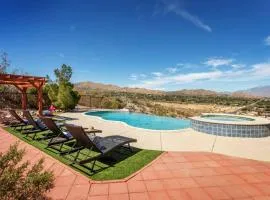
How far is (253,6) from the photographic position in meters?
16.2

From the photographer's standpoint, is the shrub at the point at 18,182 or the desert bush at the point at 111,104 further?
the desert bush at the point at 111,104

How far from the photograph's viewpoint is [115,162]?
19.1 feet

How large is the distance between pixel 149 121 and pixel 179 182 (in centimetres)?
1147

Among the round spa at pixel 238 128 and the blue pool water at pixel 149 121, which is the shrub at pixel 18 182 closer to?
the round spa at pixel 238 128

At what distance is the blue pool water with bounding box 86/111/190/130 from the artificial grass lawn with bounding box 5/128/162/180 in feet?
22.9

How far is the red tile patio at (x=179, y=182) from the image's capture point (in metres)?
4.09

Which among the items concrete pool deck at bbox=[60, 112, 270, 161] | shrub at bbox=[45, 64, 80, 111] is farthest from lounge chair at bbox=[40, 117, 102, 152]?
shrub at bbox=[45, 64, 80, 111]

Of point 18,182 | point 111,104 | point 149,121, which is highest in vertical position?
point 111,104

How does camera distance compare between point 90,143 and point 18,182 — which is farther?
point 90,143

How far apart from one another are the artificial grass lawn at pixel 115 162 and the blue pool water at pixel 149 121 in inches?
275

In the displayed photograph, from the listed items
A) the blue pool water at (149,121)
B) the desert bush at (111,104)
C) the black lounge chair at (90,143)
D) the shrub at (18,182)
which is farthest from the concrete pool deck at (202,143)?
the desert bush at (111,104)

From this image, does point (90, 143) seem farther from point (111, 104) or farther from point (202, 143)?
point (111, 104)

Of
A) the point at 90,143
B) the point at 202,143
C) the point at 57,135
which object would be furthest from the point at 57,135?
the point at 202,143

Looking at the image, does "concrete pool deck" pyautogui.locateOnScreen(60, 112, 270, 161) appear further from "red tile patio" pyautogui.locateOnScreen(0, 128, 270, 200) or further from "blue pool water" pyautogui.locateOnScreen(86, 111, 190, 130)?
"blue pool water" pyautogui.locateOnScreen(86, 111, 190, 130)
